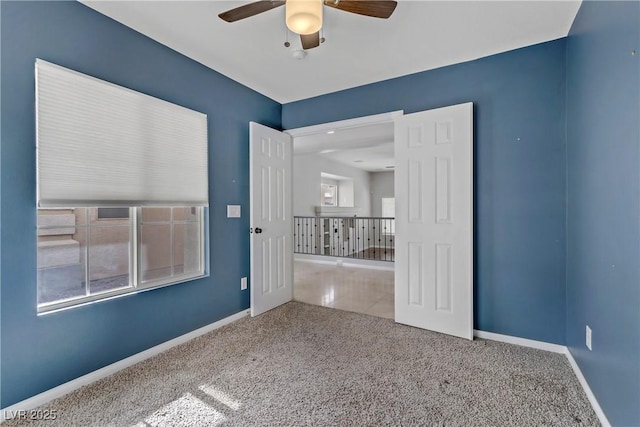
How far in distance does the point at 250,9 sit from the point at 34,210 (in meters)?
1.73

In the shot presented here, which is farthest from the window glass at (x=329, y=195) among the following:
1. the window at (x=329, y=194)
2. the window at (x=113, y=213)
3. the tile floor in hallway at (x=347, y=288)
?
the window at (x=113, y=213)

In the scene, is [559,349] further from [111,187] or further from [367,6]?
[111,187]

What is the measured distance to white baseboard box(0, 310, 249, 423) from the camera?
164 cm

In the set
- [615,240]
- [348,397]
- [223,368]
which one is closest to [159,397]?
[223,368]

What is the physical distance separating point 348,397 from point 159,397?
117 cm

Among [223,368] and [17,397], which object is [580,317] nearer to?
[223,368]

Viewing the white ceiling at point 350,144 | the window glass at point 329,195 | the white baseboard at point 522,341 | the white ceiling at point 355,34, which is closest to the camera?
the white ceiling at point 355,34

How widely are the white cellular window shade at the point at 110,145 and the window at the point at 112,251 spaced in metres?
0.18

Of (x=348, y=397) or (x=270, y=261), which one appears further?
(x=270, y=261)

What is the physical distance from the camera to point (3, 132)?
5.29 ft

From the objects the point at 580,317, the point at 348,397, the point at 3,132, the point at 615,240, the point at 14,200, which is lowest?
the point at 348,397

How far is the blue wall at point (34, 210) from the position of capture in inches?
64.5

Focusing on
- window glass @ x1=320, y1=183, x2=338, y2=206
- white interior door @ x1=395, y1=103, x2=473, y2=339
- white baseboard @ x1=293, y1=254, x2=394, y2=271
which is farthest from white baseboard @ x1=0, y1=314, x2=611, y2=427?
window glass @ x1=320, y1=183, x2=338, y2=206

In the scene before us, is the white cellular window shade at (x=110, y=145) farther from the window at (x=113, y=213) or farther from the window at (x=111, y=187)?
the window at (x=113, y=213)
